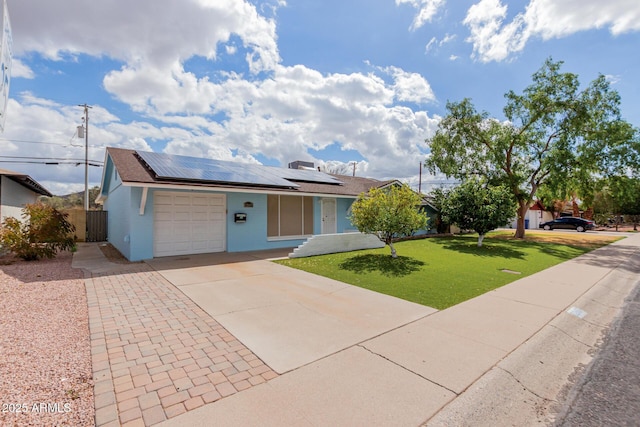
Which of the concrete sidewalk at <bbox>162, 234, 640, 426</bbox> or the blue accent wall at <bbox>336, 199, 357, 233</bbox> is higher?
the blue accent wall at <bbox>336, 199, 357, 233</bbox>

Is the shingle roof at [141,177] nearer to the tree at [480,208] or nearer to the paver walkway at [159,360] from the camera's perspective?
the paver walkway at [159,360]

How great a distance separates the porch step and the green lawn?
40cm

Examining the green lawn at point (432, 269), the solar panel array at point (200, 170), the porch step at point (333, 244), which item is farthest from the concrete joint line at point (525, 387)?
the solar panel array at point (200, 170)

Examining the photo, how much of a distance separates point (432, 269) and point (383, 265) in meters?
1.48

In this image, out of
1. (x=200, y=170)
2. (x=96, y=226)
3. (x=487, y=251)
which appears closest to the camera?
(x=200, y=170)

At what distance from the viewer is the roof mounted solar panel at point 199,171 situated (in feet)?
31.8

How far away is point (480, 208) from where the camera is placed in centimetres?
1364

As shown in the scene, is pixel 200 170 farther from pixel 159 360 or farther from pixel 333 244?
pixel 159 360

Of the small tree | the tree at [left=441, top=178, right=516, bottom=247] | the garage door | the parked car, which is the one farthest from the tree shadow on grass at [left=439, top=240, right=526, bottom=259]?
the parked car

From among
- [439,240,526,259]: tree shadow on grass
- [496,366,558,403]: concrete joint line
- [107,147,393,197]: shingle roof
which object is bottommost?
[496,366,558,403]: concrete joint line

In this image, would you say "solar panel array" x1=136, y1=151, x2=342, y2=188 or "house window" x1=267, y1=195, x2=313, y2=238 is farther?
"house window" x1=267, y1=195, x2=313, y2=238

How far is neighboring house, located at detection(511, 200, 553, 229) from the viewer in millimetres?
35041

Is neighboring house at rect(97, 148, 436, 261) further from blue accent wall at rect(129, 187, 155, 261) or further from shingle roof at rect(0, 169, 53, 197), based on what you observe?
shingle roof at rect(0, 169, 53, 197)

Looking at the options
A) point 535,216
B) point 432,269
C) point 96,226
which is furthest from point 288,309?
point 535,216
